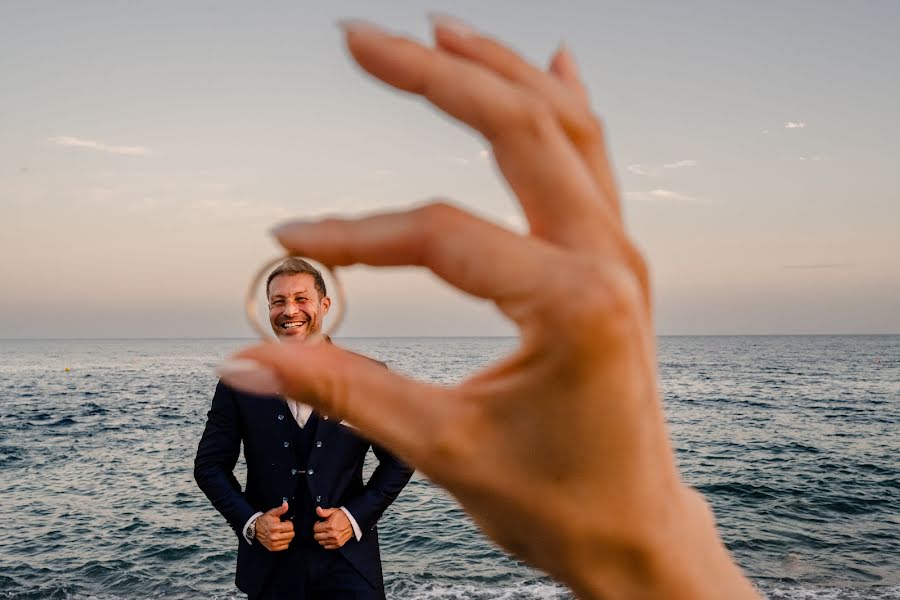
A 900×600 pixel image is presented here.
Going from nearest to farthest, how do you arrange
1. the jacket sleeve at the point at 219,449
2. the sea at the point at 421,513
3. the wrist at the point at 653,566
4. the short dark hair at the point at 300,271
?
the wrist at the point at 653,566, the short dark hair at the point at 300,271, the jacket sleeve at the point at 219,449, the sea at the point at 421,513

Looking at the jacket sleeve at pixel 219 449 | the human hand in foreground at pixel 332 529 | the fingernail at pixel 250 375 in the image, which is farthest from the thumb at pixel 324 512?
the fingernail at pixel 250 375

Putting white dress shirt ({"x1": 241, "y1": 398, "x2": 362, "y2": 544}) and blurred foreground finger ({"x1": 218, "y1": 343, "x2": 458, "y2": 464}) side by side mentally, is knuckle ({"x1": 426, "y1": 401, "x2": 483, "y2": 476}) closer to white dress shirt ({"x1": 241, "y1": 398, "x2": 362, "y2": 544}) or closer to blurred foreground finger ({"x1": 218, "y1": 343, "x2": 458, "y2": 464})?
blurred foreground finger ({"x1": 218, "y1": 343, "x2": 458, "y2": 464})

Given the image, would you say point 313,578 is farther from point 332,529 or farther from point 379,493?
point 379,493

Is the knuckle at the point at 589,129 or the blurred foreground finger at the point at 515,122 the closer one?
the blurred foreground finger at the point at 515,122

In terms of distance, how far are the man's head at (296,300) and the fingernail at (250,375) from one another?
2510 mm

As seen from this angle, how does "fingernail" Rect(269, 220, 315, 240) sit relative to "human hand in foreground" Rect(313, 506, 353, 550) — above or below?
above

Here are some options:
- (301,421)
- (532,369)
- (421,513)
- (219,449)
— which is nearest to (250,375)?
(532,369)

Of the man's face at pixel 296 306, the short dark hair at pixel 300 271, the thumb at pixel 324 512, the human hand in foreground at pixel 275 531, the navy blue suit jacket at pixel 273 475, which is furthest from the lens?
the navy blue suit jacket at pixel 273 475

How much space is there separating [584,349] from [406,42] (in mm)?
532

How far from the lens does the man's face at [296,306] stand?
12.2 ft

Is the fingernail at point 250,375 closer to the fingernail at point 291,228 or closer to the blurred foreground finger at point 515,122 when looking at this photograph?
the fingernail at point 291,228

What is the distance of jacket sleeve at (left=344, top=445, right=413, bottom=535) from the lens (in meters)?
4.42

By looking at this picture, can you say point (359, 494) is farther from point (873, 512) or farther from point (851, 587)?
point (873, 512)

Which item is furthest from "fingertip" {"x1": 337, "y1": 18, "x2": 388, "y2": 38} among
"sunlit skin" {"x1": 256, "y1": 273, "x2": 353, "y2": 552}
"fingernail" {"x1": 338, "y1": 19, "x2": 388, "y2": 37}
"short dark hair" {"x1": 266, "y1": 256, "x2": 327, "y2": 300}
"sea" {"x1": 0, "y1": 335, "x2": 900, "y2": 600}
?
"short dark hair" {"x1": 266, "y1": 256, "x2": 327, "y2": 300}
